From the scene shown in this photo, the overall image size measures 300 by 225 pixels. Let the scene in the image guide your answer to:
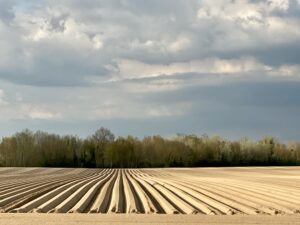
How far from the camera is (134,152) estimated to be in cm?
12106

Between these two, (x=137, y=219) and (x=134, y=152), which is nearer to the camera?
(x=137, y=219)

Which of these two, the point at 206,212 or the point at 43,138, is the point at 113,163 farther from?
the point at 206,212

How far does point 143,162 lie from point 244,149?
2254cm

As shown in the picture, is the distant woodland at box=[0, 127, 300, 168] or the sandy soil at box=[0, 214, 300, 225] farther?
the distant woodland at box=[0, 127, 300, 168]

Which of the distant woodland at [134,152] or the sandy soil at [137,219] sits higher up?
the distant woodland at [134,152]

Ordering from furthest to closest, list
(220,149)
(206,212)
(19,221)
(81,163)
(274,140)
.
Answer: (274,140)
(220,149)
(81,163)
(206,212)
(19,221)

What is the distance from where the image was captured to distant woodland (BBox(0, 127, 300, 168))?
113562 millimetres

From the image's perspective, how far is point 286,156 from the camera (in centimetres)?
12369

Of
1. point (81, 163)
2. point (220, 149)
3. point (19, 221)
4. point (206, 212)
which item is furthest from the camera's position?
point (220, 149)

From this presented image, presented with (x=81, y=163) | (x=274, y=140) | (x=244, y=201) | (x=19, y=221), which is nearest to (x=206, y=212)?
(x=244, y=201)

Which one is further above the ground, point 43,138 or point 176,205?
point 43,138

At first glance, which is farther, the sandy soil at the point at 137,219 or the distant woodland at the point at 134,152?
the distant woodland at the point at 134,152

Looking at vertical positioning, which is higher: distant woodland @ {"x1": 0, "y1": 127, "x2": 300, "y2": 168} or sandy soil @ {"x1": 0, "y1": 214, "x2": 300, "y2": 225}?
distant woodland @ {"x1": 0, "y1": 127, "x2": 300, "y2": 168}

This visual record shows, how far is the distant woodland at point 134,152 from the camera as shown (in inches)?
4471
